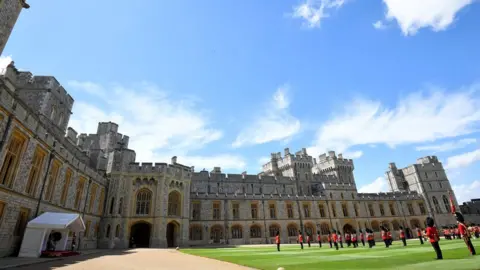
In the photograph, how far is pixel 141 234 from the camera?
31.8 m

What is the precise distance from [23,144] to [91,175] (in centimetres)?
1110

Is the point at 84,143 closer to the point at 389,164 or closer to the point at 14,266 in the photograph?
the point at 14,266

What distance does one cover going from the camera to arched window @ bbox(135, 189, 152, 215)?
97.2ft

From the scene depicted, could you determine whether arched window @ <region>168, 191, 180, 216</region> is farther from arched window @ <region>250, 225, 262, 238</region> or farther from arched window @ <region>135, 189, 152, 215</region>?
arched window @ <region>250, 225, 262, 238</region>

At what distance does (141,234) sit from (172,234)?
380 cm

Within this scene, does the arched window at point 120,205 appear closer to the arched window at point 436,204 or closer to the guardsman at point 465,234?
the guardsman at point 465,234

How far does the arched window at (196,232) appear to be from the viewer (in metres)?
36.7

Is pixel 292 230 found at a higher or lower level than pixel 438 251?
higher

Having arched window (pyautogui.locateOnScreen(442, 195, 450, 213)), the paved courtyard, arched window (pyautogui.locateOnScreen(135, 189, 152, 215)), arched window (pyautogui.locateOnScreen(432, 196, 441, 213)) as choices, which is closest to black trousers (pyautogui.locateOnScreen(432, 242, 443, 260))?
the paved courtyard

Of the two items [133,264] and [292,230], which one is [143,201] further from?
[292,230]

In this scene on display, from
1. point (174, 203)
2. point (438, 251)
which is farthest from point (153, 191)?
point (438, 251)

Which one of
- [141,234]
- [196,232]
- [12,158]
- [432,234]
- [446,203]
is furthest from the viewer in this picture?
[446,203]

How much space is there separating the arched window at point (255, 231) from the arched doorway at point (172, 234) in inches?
507

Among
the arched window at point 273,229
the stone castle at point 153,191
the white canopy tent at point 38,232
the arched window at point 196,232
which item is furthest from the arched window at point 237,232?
the white canopy tent at point 38,232
